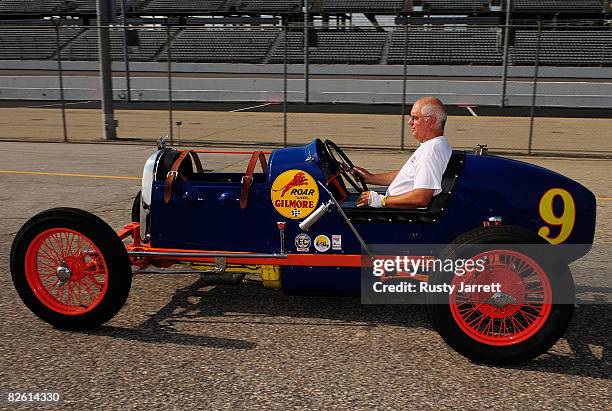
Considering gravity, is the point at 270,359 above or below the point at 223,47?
below

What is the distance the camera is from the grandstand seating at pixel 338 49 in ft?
130

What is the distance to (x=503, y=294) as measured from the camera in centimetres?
344

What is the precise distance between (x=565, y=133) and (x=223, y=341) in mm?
15011

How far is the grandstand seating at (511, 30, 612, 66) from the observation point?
3512cm

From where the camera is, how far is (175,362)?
3.53m

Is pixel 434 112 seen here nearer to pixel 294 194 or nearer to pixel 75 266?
pixel 294 194

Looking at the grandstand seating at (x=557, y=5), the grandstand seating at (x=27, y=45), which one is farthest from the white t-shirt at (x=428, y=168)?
the grandstand seating at (x=27, y=45)

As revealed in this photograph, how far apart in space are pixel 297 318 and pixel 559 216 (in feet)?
6.08

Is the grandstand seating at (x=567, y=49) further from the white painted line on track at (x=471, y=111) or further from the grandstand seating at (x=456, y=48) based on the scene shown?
the white painted line on track at (x=471, y=111)

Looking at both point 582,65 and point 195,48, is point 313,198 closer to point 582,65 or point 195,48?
point 582,65

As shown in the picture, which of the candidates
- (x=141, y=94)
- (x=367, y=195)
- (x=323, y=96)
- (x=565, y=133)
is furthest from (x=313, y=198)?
(x=141, y=94)

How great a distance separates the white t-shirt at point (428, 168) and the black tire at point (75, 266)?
1890 mm

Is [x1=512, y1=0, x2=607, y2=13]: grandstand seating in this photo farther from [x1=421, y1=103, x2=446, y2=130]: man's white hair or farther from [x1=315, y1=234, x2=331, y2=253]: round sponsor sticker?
[x1=315, y1=234, x2=331, y2=253]: round sponsor sticker

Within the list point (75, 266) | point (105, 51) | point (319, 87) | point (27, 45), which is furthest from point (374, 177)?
point (27, 45)
